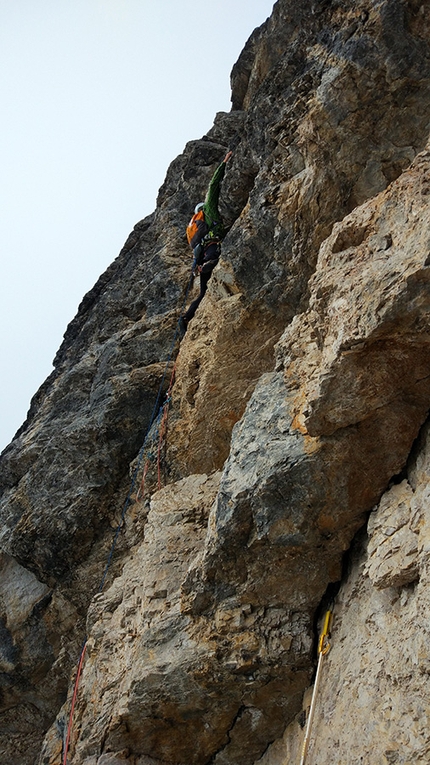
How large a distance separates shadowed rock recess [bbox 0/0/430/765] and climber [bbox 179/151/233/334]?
420 mm

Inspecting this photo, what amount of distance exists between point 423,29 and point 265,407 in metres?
4.32

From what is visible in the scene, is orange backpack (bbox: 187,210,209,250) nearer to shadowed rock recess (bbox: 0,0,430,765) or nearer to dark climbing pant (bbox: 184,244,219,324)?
dark climbing pant (bbox: 184,244,219,324)

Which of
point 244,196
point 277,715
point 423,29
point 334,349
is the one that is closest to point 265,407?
point 334,349

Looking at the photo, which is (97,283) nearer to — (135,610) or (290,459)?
(135,610)

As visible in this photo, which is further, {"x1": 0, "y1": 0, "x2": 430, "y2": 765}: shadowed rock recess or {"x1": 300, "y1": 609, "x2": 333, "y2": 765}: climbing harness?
{"x1": 300, "y1": 609, "x2": 333, "y2": 765}: climbing harness

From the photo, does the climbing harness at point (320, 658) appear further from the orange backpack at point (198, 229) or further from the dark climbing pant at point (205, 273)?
the orange backpack at point (198, 229)

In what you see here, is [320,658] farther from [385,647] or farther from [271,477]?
[271,477]

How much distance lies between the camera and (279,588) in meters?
5.15

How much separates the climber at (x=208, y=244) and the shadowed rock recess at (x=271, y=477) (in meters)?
0.42

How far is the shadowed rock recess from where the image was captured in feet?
14.1

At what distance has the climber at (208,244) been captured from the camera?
31.1 feet

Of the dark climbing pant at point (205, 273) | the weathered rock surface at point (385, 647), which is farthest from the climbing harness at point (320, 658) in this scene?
the dark climbing pant at point (205, 273)

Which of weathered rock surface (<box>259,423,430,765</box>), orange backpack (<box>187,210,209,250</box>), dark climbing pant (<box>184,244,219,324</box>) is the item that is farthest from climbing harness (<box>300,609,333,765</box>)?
orange backpack (<box>187,210,209,250</box>)

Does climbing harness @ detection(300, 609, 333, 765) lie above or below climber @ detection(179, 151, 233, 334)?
below
